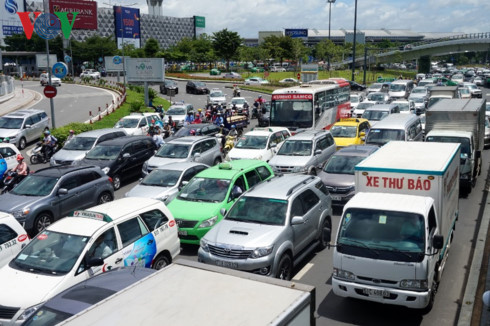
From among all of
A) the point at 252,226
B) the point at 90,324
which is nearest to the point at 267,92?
the point at 252,226

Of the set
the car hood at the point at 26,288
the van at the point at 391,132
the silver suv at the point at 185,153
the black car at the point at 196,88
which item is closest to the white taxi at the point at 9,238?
the car hood at the point at 26,288

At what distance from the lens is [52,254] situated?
29.0 feet

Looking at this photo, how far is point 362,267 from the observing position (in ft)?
28.0

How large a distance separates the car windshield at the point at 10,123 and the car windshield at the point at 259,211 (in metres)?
19.6

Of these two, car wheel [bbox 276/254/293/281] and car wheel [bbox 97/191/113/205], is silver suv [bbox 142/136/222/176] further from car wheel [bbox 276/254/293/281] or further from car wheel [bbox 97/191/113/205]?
car wheel [bbox 276/254/293/281]

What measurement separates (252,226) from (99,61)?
324ft

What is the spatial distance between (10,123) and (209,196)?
18.2 metres

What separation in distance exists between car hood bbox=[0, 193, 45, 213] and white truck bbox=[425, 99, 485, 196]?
42.1 feet

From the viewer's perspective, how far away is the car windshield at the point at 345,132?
22.1m

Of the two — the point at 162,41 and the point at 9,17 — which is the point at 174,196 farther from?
the point at 162,41

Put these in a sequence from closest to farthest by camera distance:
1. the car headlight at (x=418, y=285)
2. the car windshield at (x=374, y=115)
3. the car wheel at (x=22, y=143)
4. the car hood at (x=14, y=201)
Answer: the car headlight at (x=418, y=285), the car hood at (x=14, y=201), the car wheel at (x=22, y=143), the car windshield at (x=374, y=115)

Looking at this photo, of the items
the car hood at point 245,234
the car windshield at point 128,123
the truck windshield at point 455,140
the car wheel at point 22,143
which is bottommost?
the car wheel at point 22,143

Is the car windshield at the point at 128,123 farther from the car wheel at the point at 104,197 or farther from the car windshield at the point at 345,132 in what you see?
the car wheel at the point at 104,197

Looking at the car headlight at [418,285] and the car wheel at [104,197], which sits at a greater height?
the car headlight at [418,285]
